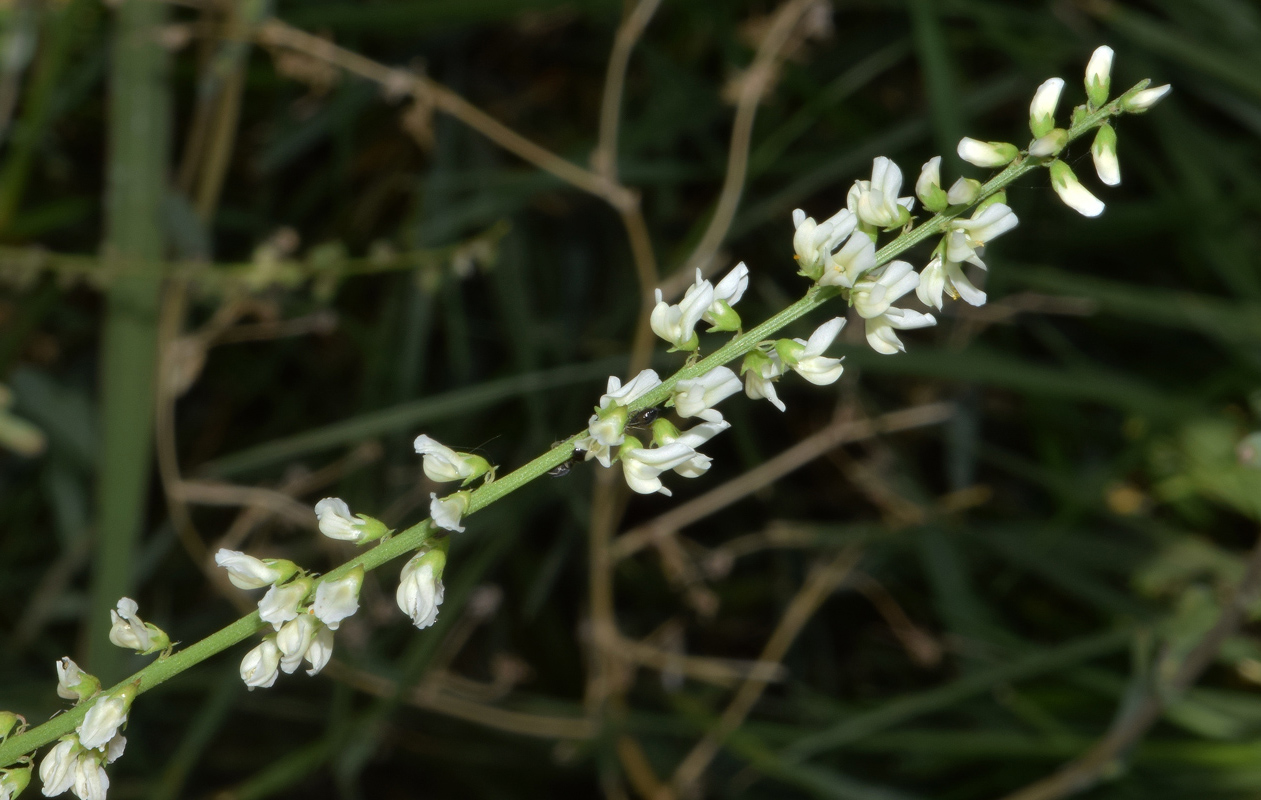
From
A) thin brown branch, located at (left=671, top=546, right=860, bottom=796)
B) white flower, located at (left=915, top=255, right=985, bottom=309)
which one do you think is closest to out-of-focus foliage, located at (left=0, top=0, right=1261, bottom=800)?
thin brown branch, located at (left=671, top=546, right=860, bottom=796)

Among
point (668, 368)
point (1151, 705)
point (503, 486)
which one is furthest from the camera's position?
point (668, 368)

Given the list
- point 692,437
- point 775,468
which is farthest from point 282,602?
point 775,468

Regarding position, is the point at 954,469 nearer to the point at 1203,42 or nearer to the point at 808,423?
the point at 808,423

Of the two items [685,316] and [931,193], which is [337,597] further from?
[931,193]

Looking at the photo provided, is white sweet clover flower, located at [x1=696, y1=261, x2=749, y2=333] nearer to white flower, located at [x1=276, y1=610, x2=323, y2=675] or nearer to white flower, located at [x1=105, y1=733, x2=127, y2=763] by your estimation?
white flower, located at [x1=276, y1=610, x2=323, y2=675]

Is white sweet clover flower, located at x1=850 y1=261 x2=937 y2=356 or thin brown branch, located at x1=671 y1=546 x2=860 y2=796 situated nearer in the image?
white sweet clover flower, located at x1=850 y1=261 x2=937 y2=356

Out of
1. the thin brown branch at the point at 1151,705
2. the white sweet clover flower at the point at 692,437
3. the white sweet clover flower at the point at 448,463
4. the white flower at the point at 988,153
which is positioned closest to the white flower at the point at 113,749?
the white sweet clover flower at the point at 448,463

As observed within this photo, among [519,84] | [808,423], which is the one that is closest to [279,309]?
[519,84]
